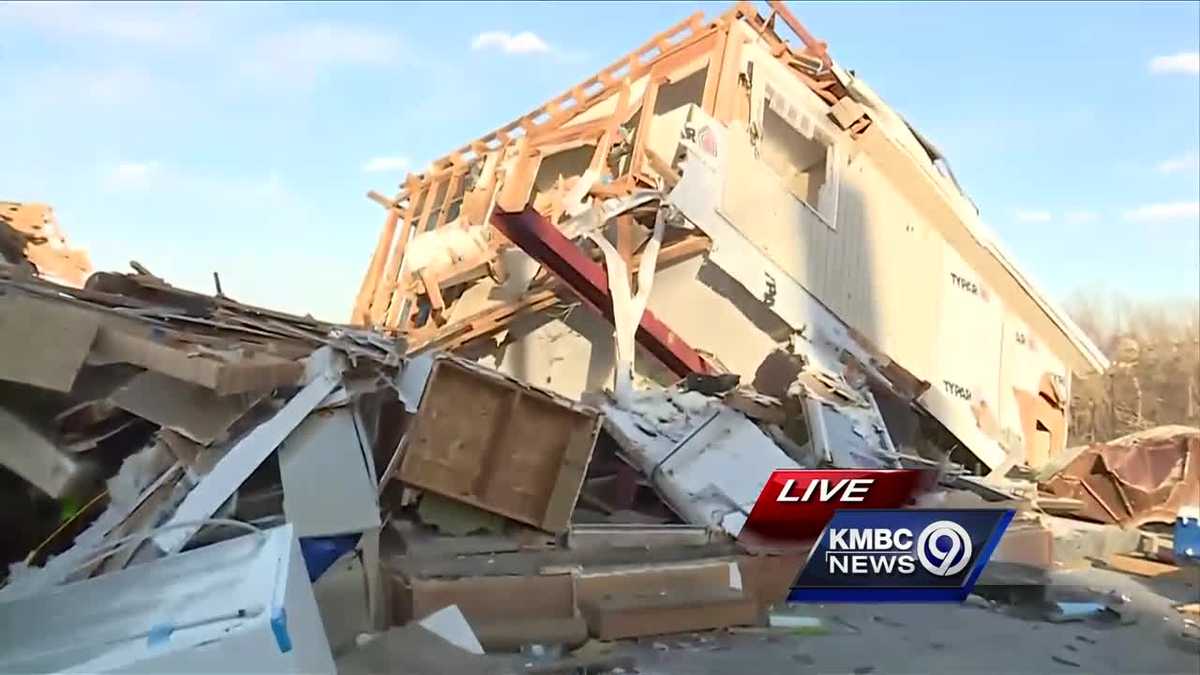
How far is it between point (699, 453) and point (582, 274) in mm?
1710

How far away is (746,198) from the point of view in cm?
731

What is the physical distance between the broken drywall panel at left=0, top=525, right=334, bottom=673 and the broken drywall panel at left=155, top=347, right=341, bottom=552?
1.37 ft

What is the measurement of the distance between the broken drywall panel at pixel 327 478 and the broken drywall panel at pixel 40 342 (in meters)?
0.68

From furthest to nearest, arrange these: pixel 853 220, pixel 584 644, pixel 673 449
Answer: pixel 853 220 < pixel 673 449 < pixel 584 644

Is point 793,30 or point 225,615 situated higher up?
point 793,30

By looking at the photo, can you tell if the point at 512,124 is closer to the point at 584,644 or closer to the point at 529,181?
the point at 529,181

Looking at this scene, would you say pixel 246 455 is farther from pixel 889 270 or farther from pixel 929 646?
pixel 889 270

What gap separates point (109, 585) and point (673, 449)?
3.22m

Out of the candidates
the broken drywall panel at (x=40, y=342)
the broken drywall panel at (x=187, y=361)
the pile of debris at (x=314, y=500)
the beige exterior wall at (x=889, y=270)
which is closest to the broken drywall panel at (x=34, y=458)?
the pile of debris at (x=314, y=500)

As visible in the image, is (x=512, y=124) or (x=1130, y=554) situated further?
(x=512, y=124)

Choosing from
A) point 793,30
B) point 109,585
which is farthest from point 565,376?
point 109,585

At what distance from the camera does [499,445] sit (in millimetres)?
4547

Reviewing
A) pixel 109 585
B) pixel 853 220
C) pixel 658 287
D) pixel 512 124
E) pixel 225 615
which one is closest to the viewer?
pixel 225 615

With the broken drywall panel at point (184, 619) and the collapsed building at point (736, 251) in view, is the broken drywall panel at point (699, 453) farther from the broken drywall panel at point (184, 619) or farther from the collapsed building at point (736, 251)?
the broken drywall panel at point (184, 619)
